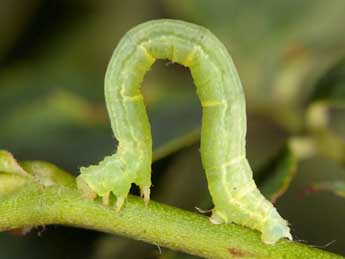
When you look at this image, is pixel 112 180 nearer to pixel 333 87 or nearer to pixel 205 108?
pixel 205 108

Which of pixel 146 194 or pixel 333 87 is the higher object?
pixel 333 87

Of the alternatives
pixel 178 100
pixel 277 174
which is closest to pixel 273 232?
pixel 277 174

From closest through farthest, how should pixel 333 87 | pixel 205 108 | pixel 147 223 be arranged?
pixel 147 223 → pixel 205 108 → pixel 333 87

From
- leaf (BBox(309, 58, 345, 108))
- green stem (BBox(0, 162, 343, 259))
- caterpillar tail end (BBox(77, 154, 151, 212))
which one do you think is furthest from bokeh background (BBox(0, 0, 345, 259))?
green stem (BBox(0, 162, 343, 259))

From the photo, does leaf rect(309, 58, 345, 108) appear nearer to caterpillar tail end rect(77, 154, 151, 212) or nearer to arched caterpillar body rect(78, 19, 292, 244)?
arched caterpillar body rect(78, 19, 292, 244)

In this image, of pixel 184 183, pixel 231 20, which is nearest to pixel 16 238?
pixel 184 183

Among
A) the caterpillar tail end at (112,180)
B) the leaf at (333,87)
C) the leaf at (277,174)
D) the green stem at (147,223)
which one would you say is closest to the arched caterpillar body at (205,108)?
the caterpillar tail end at (112,180)

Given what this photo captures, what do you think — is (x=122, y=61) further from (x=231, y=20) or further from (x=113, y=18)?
(x=113, y=18)
